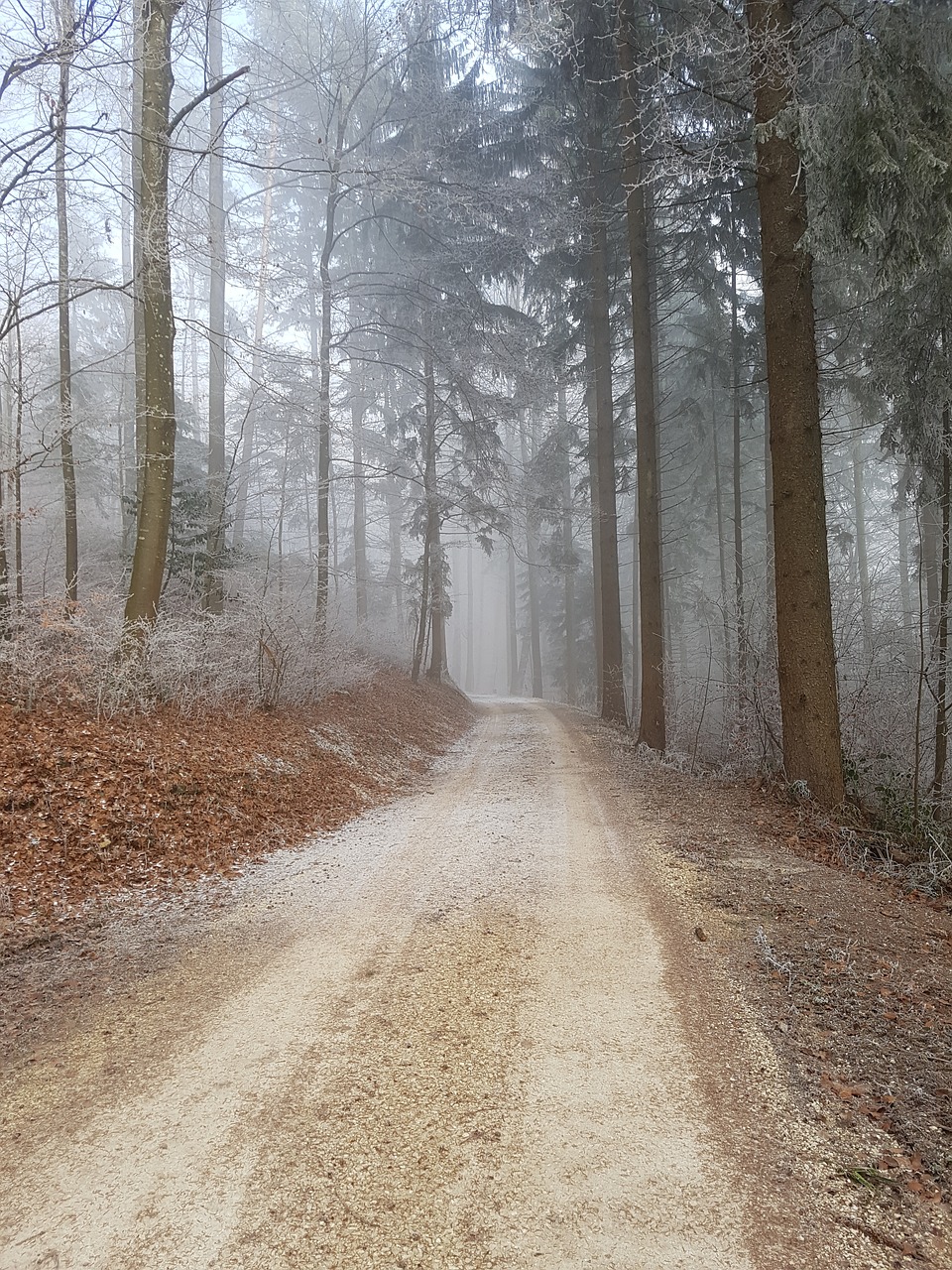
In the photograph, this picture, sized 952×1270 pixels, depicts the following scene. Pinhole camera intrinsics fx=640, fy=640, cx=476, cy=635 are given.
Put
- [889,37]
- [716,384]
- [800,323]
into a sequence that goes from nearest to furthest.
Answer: [889,37], [800,323], [716,384]

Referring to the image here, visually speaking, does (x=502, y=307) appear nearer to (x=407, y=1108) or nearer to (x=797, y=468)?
(x=797, y=468)

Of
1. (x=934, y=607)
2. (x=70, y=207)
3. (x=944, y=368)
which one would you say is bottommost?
(x=934, y=607)

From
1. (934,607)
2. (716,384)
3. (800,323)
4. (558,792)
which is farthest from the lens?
(716,384)

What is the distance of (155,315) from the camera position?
7.51 m

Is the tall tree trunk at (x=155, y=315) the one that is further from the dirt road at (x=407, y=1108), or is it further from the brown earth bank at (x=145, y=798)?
the dirt road at (x=407, y=1108)

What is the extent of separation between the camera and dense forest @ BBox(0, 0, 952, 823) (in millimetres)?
6062

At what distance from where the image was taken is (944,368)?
7.11 meters

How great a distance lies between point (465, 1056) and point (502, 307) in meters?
16.2

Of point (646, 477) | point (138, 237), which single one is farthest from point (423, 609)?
point (138, 237)

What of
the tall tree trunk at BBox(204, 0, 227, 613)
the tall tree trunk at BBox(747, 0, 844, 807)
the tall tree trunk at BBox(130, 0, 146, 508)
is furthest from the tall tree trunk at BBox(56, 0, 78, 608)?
the tall tree trunk at BBox(747, 0, 844, 807)

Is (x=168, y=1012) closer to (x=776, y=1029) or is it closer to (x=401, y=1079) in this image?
(x=401, y=1079)

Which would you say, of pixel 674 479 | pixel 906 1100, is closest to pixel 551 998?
pixel 906 1100

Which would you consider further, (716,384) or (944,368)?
(716,384)

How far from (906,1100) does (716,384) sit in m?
19.2
